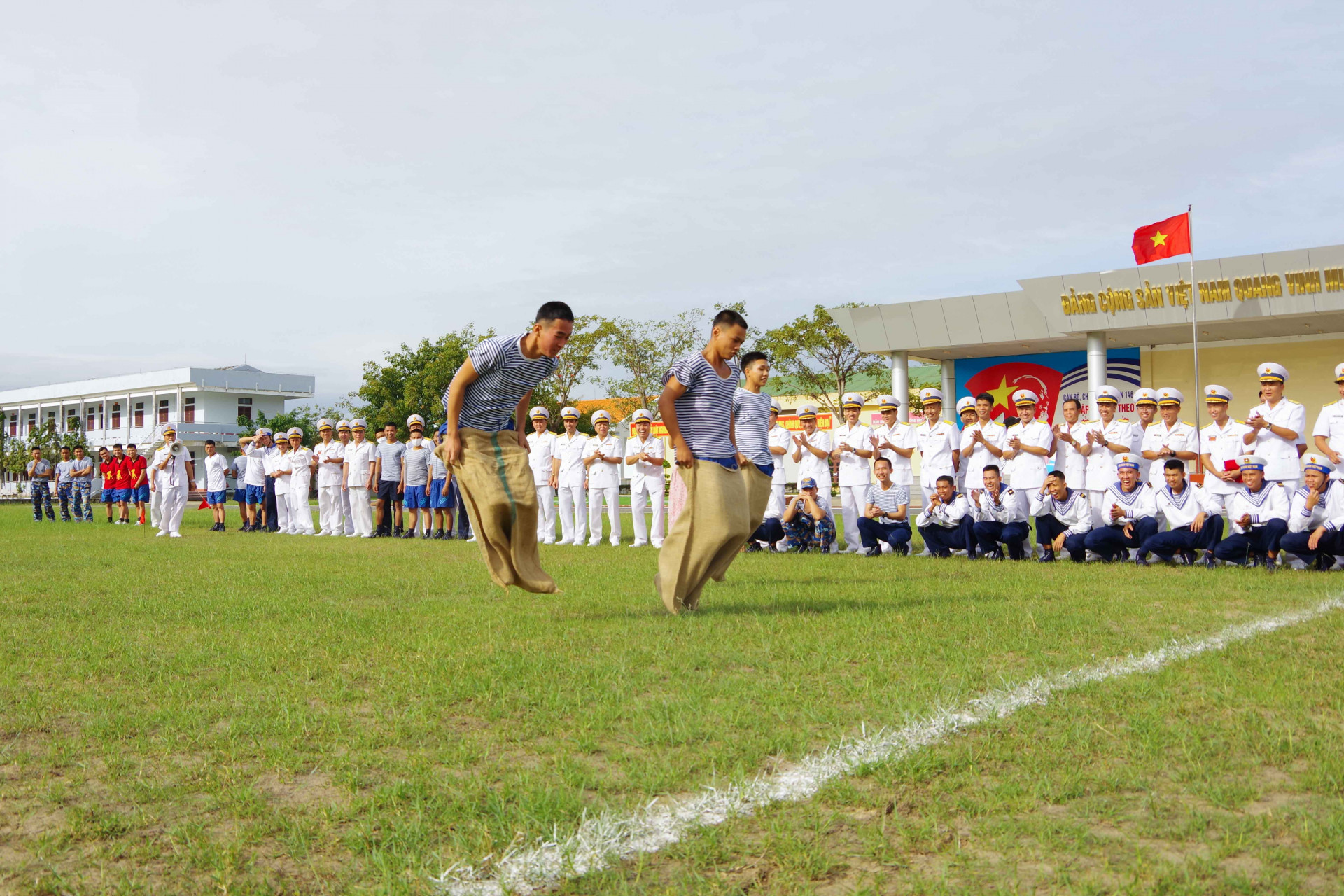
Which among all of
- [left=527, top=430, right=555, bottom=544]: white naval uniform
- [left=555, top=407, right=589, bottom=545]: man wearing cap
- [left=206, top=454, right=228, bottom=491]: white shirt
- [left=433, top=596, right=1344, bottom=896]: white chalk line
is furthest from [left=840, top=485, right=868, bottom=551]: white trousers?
[left=206, top=454, right=228, bottom=491]: white shirt

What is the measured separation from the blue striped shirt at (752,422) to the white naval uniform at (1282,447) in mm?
4611

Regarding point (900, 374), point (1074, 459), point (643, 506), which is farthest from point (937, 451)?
point (900, 374)

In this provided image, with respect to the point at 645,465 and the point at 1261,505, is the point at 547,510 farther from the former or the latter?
the point at 1261,505

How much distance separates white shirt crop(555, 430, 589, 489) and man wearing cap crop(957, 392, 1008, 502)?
5.73 meters

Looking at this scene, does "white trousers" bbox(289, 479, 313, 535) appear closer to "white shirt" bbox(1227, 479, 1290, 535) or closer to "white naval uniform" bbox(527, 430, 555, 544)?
"white naval uniform" bbox(527, 430, 555, 544)

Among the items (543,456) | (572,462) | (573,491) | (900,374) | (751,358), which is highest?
(900,374)

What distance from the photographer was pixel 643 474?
50.1 feet

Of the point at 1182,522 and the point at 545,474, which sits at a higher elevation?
the point at 545,474

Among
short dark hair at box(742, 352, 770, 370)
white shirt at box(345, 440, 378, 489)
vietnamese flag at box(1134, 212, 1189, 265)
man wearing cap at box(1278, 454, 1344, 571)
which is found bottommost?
man wearing cap at box(1278, 454, 1344, 571)

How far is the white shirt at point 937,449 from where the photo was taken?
12516 mm

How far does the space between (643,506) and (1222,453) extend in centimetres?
773

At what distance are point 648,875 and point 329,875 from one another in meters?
0.80

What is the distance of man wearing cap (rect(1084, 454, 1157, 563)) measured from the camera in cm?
1034

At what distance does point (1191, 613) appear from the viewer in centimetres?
675
